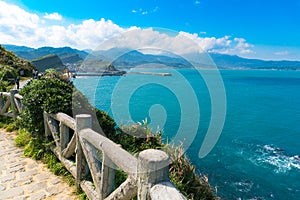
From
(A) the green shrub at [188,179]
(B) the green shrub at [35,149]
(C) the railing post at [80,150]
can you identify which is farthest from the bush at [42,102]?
(A) the green shrub at [188,179]

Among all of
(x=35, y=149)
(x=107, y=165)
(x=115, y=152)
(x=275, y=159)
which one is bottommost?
(x=275, y=159)

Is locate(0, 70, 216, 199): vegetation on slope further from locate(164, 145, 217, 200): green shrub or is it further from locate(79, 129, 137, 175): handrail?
locate(79, 129, 137, 175): handrail

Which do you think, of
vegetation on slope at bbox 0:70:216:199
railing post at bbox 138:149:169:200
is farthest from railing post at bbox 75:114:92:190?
railing post at bbox 138:149:169:200

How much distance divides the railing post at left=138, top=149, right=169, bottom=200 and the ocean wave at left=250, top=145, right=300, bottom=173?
15.7 metres

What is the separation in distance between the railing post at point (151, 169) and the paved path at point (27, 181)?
223cm

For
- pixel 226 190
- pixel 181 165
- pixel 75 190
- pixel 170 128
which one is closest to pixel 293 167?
pixel 226 190

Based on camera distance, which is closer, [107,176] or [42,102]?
[107,176]

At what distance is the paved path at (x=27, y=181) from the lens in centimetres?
365

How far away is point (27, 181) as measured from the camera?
4.09 m

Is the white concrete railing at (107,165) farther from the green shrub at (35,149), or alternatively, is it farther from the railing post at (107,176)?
the green shrub at (35,149)

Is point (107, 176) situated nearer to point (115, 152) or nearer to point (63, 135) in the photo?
point (115, 152)

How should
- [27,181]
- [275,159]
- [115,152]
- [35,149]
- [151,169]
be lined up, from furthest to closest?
[275,159], [35,149], [27,181], [115,152], [151,169]

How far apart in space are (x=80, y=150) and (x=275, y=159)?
17478mm

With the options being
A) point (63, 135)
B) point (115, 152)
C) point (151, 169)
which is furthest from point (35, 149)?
point (151, 169)
